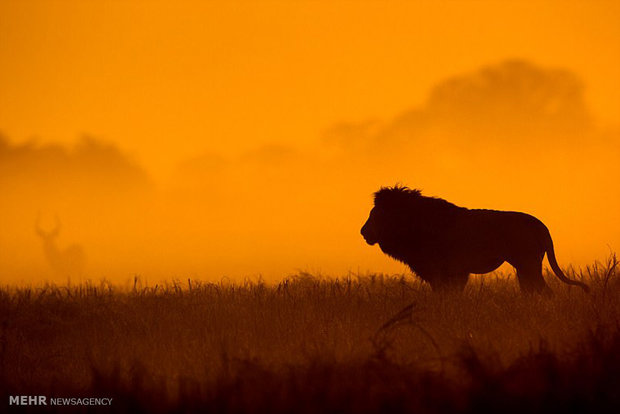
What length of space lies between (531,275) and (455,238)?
113cm

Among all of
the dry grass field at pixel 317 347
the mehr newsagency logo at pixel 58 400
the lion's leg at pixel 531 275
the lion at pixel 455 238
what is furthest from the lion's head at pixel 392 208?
the mehr newsagency logo at pixel 58 400

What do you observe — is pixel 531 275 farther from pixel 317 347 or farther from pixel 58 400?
pixel 58 400

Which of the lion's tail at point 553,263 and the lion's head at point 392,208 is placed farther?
the lion's head at point 392,208

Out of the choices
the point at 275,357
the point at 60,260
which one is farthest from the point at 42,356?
the point at 60,260

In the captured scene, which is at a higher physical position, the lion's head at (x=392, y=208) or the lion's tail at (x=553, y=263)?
the lion's head at (x=392, y=208)

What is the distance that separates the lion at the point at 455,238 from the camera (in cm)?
1141

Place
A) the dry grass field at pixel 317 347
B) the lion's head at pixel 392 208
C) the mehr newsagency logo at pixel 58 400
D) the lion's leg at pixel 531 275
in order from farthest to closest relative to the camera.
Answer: the lion's head at pixel 392 208
the lion's leg at pixel 531 275
the mehr newsagency logo at pixel 58 400
the dry grass field at pixel 317 347

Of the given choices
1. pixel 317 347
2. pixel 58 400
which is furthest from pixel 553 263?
pixel 58 400

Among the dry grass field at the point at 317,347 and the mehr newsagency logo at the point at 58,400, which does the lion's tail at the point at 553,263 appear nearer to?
the dry grass field at the point at 317,347

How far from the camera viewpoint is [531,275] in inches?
451

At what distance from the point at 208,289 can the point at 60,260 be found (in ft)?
119

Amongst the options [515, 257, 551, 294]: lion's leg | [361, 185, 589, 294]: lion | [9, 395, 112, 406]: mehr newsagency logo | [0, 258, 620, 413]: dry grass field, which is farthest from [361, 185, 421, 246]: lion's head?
[9, 395, 112, 406]: mehr newsagency logo

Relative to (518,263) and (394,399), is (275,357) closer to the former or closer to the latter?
(394,399)

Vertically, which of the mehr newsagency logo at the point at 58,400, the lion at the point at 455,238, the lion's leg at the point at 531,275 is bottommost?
the mehr newsagency logo at the point at 58,400
